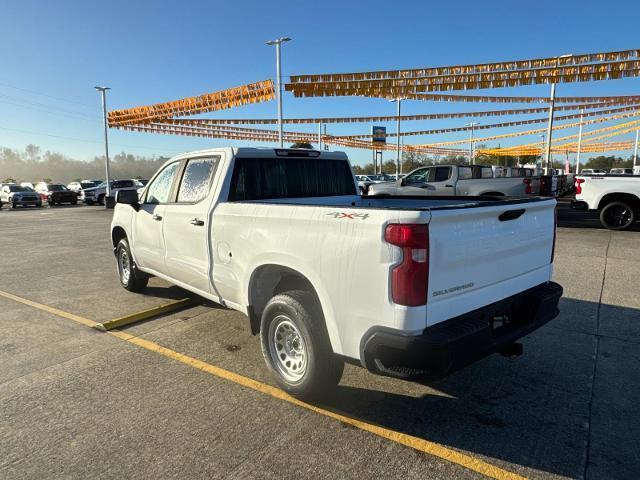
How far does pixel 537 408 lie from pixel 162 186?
444cm

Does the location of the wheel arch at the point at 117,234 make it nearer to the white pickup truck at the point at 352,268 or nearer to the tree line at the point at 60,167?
the white pickup truck at the point at 352,268

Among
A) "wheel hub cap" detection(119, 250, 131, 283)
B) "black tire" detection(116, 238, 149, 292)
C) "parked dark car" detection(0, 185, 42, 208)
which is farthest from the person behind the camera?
"parked dark car" detection(0, 185, 42, 208)

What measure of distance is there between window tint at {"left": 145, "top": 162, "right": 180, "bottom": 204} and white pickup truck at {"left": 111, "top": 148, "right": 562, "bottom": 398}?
36cm

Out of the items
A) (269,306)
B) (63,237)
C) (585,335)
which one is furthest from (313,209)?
(63,237)

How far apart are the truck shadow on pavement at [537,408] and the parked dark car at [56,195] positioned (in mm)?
36605

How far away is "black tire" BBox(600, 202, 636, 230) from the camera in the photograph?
1241 centimetres

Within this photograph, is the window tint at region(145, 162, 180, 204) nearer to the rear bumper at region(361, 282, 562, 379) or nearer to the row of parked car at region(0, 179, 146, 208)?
the rear bumper at region(361, 282, 562, 379)

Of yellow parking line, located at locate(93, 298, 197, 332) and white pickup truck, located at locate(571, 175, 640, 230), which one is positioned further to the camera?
white pickup truck, located at locate(571, 175, 640, 230)

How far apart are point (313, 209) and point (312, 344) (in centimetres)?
93

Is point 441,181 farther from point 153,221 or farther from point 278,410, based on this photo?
point 278,410

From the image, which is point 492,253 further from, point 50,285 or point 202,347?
point 50,285

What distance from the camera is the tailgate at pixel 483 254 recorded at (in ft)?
8.75

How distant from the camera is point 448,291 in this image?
2760mm

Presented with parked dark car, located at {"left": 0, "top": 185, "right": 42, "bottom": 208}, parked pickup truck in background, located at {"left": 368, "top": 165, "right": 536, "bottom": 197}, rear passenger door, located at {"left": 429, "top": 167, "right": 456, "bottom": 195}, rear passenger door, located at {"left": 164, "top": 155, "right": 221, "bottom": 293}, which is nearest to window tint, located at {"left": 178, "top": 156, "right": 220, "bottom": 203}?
rear passenger door, located at {"left": 164, "top": 155, "right": 221, "bottom": 293}
